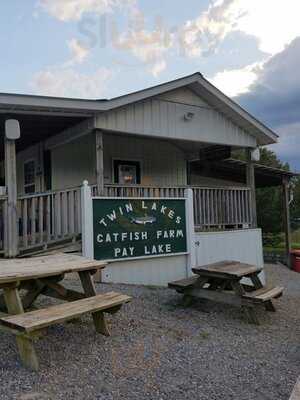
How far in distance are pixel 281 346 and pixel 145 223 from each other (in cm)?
366

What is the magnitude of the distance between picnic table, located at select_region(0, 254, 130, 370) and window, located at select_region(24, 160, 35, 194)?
6269 mm

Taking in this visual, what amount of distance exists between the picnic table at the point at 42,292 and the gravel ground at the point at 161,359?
0.25m

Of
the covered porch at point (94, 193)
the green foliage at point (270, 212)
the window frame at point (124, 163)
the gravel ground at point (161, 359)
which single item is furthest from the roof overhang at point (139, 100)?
the green foliage at point (270, 212)

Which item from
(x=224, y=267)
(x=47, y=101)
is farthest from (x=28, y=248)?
(x=224, y=267)

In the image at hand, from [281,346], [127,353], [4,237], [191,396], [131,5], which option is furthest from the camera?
[131,5]

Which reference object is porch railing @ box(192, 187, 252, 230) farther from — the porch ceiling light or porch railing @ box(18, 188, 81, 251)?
porch railing @ box(18, 188, 81, 251)

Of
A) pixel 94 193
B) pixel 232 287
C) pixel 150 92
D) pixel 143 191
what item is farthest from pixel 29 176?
pixel 232 287

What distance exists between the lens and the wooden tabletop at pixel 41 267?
361cm

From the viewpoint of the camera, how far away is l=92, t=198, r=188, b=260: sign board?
702cm

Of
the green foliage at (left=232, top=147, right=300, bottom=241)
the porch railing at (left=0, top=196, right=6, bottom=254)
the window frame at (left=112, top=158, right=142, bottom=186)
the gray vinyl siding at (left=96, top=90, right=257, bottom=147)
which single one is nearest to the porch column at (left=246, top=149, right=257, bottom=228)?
the gray vinyl siding at (left=96, top=90, right=257, bottom=147)

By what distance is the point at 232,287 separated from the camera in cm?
582

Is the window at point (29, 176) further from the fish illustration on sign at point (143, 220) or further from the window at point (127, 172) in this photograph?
the fish illustration on sign at point (143, 220)

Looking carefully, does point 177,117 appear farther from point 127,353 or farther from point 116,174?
point 127,353

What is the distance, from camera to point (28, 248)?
7.19 metres
